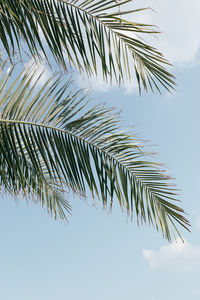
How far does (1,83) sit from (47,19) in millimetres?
670

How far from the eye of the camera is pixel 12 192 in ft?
13.0

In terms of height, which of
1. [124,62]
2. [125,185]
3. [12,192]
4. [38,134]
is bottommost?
[12,192]

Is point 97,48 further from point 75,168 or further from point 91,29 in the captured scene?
point 75,168

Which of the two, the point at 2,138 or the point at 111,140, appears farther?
the point at 111,140

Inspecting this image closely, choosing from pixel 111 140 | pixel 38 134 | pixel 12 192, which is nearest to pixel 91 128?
pixel 111 140

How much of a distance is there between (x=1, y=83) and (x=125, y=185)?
1.38 m

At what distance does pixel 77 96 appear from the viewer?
340 cm

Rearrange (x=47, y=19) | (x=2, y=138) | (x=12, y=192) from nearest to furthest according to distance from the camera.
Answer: (x=47, y=19) < (x=2, y=138) < (x=12, y=192)

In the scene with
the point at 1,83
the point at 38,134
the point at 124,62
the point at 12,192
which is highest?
the point at 124,62

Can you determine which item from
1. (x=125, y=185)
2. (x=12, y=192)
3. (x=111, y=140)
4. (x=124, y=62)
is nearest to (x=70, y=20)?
(x=124, y=62)

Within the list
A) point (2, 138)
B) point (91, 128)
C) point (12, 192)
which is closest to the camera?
point (2, 138)

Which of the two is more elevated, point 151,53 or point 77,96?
point 151,53

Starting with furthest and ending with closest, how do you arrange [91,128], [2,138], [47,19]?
[91,128]
[2,138]
[47,19]

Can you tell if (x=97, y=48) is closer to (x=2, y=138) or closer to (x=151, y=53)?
(x=151, y=53)
